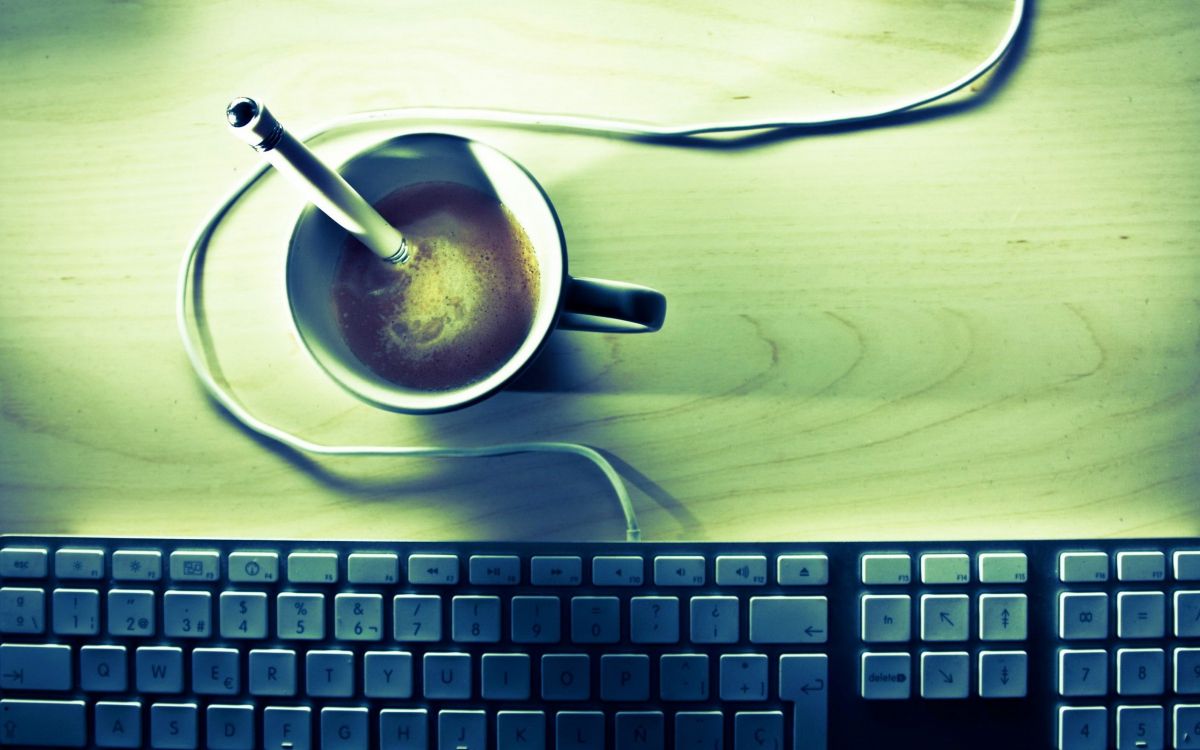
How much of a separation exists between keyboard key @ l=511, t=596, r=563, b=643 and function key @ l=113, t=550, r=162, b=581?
0.69 feet

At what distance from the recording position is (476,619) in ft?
1.62

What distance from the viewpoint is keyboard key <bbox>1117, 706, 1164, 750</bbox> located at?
0.49 m

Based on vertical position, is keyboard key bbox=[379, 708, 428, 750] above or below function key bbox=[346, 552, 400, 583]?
below

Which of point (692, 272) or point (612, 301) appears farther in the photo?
point (692, 272)

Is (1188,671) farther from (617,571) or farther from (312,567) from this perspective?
(312,567)

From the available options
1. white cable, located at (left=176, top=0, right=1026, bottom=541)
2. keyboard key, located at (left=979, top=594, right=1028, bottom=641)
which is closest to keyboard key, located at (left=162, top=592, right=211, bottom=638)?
white cable, located at (left=176, top=0, right=1026, bottom=541)

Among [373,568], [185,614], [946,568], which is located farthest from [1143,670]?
[185,614]

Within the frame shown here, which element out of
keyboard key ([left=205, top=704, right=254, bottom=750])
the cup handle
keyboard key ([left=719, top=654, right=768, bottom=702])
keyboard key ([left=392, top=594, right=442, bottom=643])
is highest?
the cup handle

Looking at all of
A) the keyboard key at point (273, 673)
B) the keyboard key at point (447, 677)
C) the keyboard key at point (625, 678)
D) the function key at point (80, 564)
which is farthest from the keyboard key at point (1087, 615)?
the function key at point (80, 564)

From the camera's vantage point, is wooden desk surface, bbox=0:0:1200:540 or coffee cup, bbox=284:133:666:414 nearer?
coffee cup, bbox=284:133:666:414

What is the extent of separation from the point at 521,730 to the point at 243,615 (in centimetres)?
17

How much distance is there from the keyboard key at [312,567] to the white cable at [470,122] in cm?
7

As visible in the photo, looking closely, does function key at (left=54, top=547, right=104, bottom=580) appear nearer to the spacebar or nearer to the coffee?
the spacebar

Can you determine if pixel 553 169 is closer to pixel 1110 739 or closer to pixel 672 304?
pixel 672 304
